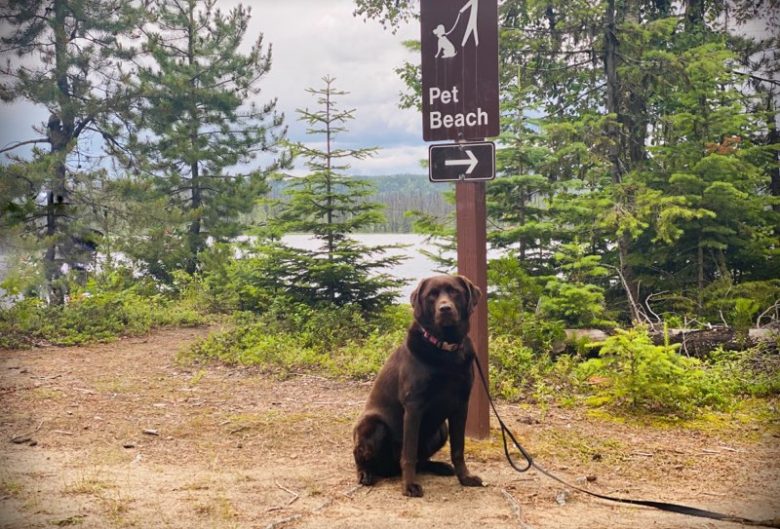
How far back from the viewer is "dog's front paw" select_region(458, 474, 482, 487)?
154 inches

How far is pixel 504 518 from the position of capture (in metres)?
3.38

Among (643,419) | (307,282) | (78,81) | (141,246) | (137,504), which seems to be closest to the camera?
(137,504)

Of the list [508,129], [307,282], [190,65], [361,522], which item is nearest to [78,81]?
[190,65]

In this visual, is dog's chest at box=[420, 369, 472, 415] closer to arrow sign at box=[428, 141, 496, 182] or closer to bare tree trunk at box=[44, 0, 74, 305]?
arrow sign at box=[428, 141, 496, 182]

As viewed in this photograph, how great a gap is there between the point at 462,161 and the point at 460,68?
0.66 m

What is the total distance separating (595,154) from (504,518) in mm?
8754

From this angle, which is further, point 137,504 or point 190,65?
point 190,65

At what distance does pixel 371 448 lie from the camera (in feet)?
12.7

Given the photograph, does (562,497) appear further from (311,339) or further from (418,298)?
(311,339)

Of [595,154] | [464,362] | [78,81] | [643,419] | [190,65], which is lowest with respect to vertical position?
[643,419]

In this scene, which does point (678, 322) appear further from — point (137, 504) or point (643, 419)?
point (137, 504)

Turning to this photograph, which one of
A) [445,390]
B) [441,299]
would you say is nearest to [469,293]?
[441,299]

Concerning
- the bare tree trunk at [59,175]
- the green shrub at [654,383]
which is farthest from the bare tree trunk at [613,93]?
the bare tree trunk at [59,175]

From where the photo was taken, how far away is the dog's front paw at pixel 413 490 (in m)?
3.70
